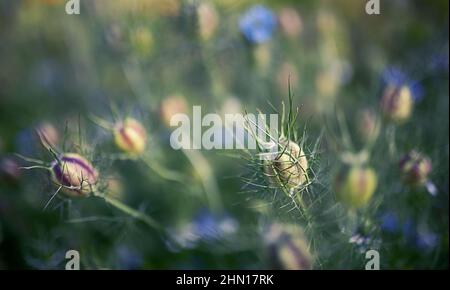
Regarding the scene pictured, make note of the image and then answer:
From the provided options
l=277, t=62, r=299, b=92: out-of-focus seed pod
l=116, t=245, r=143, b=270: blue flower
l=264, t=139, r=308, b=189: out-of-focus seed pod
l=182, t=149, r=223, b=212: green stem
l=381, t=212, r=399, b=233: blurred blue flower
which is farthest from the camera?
l=277, t=62, r=299, b=92: out-of-focus seed pod

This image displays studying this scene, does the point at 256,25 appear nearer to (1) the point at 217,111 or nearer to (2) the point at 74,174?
(1) the point at 217,111

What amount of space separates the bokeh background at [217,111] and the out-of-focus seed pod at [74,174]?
0.13ft

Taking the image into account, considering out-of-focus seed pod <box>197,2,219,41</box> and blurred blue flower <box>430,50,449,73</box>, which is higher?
out-of-focus seed pod <box>197,2,219,41</box>

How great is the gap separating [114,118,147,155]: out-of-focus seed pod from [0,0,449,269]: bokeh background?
35 mm

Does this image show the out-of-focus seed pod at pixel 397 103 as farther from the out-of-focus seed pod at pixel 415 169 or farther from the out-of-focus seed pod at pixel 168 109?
the out-of-focus seed pod at pixel 168 109

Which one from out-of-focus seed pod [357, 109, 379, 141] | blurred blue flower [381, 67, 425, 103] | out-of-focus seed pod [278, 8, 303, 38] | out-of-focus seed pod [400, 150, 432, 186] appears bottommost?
out-of-focus seed pod [400, 150, 432, 186]

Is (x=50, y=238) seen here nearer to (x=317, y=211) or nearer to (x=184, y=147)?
(x=184, y=147)

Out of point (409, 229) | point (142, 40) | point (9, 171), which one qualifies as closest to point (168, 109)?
point (142, 40)

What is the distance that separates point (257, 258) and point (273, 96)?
61 centimetres

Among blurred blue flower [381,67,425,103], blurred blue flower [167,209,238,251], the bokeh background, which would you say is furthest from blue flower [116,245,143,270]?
blurred blue flower [381,67,425,103]

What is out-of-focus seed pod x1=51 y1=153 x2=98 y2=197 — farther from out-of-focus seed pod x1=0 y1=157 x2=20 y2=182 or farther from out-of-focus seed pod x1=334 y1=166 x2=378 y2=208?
out-of-focus seed pod x1=334 y1=166 x2=378 y2=208

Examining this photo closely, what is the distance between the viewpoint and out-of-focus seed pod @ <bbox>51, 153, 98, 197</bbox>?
0.98 meters
